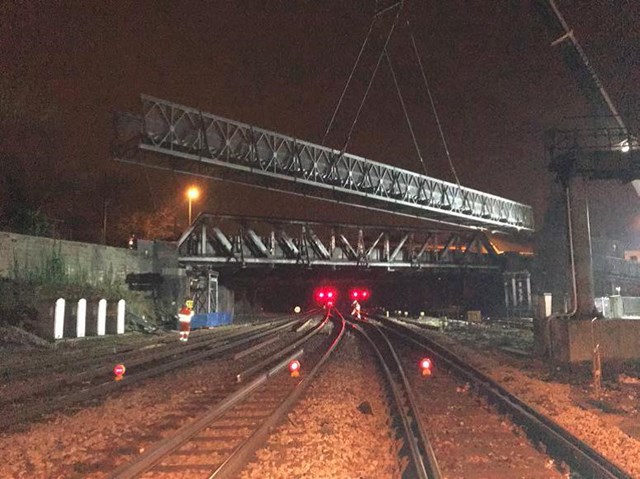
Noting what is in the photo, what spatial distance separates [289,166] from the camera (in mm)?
35188

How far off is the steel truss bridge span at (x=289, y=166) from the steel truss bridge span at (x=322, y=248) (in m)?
3.58

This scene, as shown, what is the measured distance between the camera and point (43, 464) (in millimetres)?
7551

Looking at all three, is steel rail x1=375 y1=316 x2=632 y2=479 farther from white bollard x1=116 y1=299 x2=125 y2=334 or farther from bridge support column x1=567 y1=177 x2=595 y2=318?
white bollard x1=116 y1=299 x2=125 y2=334

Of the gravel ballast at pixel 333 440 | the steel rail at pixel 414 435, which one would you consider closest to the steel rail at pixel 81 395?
the gravel ballast at pixel 333 440

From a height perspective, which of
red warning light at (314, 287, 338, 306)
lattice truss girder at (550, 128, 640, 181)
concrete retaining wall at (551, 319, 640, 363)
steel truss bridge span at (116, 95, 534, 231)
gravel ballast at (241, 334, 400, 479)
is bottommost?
Answer: gravel ballast at (241, 334, 400, 479)

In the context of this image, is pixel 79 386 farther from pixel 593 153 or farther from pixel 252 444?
pixel 593 153

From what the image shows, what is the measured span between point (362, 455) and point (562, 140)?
553 inches

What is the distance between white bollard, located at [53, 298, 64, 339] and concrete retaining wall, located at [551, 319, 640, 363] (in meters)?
→ 18.5

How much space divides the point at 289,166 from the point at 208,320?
11976mm

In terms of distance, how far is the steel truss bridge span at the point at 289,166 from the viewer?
2838 cm

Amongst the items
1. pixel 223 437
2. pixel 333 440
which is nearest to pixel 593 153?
pixel 333 440

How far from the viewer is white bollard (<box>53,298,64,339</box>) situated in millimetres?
24250

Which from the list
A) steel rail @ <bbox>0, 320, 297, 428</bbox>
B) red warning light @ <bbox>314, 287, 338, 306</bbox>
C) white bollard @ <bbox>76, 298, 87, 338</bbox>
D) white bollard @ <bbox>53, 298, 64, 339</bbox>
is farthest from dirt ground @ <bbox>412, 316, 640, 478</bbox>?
red warning light @ <bbox>314, 287, 338, 306</bbox>

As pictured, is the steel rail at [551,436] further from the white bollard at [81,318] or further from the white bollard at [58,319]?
the white bollard at [81,318]
